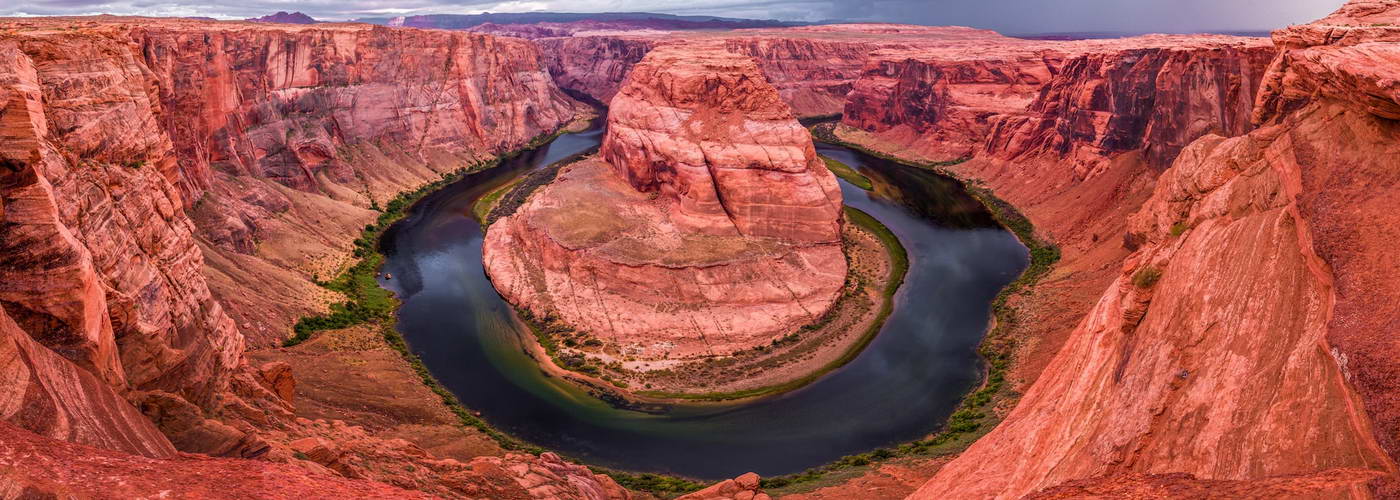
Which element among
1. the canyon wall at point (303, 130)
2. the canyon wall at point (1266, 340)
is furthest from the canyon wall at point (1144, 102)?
the canyon wall at point (303, 130)

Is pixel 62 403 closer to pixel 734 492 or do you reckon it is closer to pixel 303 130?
pixel 734 492

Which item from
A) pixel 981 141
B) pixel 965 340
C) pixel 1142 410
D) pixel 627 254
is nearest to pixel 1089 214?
pixel 965 340

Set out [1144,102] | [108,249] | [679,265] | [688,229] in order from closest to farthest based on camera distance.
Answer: [108,249], [679,265], [688,229], [1144,102]

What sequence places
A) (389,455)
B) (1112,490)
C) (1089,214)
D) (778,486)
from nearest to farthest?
(1112,490)
(389,455)
(778,486)
(1089,214)

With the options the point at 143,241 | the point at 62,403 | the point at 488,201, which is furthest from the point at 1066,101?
the point at 62,403

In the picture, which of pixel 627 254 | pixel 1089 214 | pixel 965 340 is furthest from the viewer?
pixel 1089 214

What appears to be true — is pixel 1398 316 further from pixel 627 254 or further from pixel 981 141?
pixel 981 141
